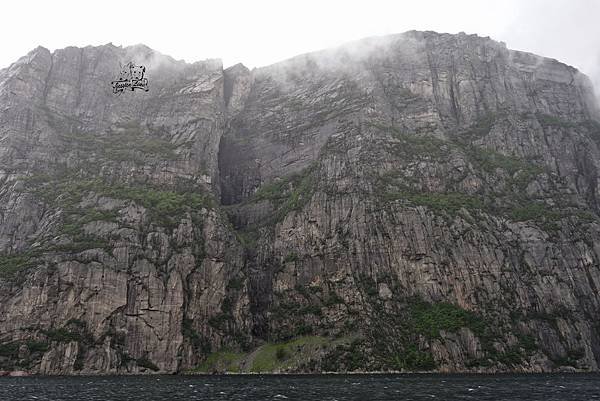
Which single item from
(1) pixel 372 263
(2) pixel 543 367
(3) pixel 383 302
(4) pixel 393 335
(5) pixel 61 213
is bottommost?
(2) pixel 543 367

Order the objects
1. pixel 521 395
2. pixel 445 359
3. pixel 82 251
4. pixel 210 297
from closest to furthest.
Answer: pixel 521 395
pixel 445 359
pixel 82 251
pixel 210 297

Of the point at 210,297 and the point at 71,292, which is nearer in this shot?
the point at 71,292

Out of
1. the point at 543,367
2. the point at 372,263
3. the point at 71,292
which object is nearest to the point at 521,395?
the point at 543,367

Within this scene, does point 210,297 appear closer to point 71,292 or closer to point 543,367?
point 71,292

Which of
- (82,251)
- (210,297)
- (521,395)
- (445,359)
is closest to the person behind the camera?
(521,395)

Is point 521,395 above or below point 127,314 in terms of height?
below

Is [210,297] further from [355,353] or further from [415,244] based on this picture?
[415,244]

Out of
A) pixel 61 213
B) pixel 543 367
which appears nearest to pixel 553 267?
pixel 543 367

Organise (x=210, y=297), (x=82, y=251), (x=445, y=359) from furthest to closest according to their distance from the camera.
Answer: (x=210, y=297), (x=82, y=251), (x=445, y=359)

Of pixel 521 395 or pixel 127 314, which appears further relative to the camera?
pixel 127 314
